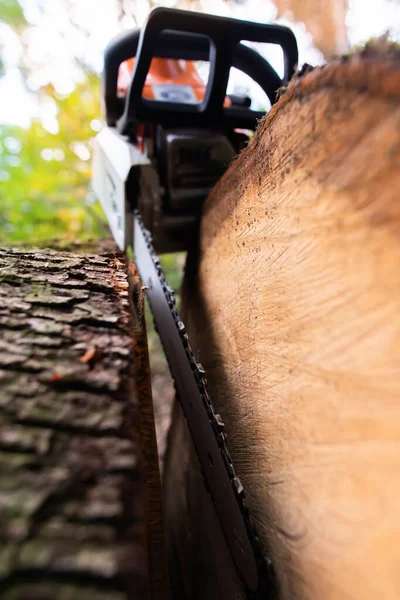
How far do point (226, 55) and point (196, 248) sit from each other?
0.61 m

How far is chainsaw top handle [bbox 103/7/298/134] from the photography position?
3.72ft

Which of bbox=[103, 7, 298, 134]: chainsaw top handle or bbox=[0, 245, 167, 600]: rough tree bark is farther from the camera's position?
bbox=[103, 7, 298, 134]: chainsaw top handle

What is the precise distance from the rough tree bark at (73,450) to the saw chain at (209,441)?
15cm

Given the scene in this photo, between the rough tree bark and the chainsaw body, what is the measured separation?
0.71 m

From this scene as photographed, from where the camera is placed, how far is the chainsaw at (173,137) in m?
1.12

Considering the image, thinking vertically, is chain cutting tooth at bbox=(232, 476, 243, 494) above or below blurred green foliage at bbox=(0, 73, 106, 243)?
below

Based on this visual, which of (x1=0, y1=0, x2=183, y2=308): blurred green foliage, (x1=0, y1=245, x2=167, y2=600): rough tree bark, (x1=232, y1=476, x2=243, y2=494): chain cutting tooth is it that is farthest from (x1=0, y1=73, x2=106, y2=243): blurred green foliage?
(x1=232, y1=476, x2=243, y2=494): chain cutting tooth

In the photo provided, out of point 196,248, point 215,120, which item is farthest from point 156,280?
point 215,120

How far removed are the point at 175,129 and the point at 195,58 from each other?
0.38 meters

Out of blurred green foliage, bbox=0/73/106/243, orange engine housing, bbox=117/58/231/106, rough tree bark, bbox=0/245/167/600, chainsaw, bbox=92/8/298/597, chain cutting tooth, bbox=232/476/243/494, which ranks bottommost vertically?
chain cutting tooth, bbox=232/476/243/494

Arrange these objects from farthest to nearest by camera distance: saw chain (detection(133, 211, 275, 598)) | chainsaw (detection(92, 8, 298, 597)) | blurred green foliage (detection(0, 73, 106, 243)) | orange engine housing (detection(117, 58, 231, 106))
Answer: blurred green foliage (detection(0, 73, 106, 243))
orange engine housing (detection(117, 58, 231, 106))
chainsaw (detection(92, 8, 298, 597))
saw chain (detection(133, 211, 275, 598))

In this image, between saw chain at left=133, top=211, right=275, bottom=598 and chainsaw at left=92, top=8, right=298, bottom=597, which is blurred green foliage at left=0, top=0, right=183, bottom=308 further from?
saw chain at left=133, top=211, right=275, bottom=598

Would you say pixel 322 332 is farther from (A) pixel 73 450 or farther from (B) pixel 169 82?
(B) pixel 169 82

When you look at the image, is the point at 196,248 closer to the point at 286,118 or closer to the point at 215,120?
the point at 215,120
